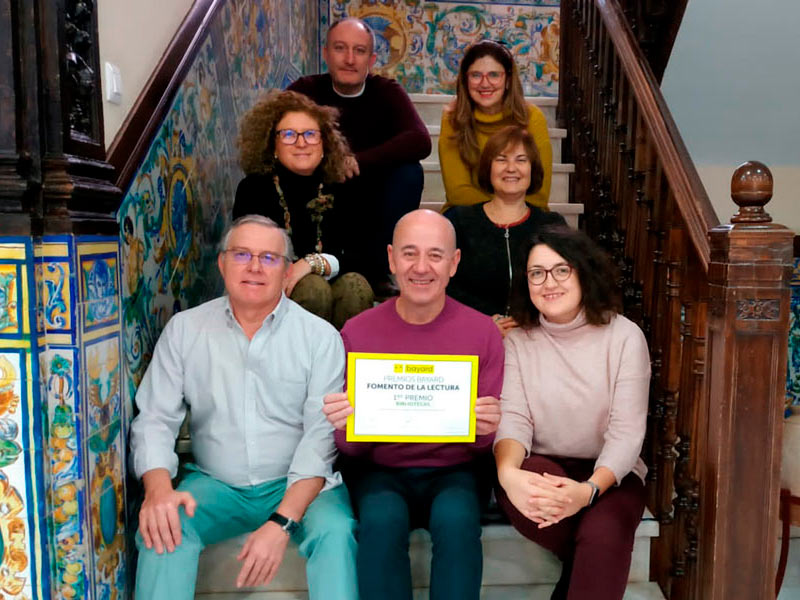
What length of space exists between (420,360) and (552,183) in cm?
157

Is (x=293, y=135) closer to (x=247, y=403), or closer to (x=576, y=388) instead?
(x=247, y=403)

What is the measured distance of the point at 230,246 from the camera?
1674mm

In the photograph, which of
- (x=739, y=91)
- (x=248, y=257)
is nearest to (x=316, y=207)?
(x=248, y=257)

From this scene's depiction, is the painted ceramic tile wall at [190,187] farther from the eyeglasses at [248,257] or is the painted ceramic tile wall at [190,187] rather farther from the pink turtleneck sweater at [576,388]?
the pink turtleneck sweater at [576,388]

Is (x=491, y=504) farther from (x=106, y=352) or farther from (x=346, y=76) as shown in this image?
(x=346, y=76)

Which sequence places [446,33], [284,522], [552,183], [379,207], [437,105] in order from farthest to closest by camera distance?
[446,33] → [437,105] → [552,183] → [379,207] → [284,522]

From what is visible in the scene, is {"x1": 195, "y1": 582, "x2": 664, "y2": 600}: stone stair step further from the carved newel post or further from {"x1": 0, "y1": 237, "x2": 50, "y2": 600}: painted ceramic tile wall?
{"x1": 0, "y1": 237, "x2": 50, "y2": 600}: painted ceramic tile wall

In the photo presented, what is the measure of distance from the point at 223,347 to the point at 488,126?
1.29 meters

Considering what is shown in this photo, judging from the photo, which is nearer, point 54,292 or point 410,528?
point 54,292

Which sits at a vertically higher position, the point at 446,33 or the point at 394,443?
the point at 446,33

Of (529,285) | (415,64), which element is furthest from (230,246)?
(415,64)

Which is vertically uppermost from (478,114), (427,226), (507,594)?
(478,114)

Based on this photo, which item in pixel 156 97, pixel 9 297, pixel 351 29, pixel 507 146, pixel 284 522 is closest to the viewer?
pixel 9 297

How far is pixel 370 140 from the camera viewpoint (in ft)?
8.63
